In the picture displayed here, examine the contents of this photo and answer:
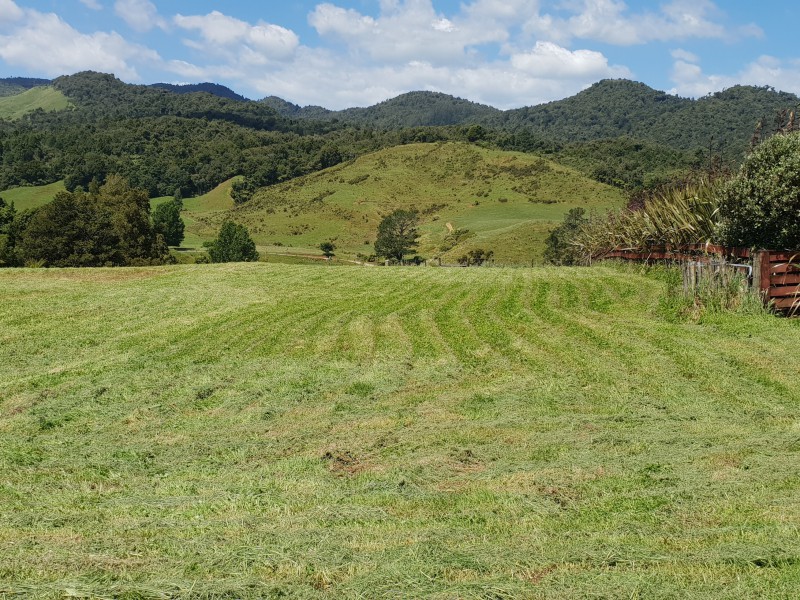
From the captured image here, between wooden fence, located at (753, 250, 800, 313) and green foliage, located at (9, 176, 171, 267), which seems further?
green foliage, located at (9, 176, 171, 267)

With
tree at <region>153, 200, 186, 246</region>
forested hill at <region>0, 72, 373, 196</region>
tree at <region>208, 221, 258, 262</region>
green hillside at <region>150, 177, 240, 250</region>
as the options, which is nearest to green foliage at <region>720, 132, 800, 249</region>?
tree at <region>208, 221, 258, 262</region>

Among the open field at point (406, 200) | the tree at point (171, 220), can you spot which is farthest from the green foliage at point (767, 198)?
the tree at point (171, 220)

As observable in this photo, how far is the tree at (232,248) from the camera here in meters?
73.1

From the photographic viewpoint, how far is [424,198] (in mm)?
124125

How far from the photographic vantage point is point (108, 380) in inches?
472

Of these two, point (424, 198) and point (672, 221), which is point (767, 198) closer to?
point (672, 221)

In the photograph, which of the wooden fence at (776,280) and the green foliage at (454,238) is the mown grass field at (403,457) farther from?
the green foliage at (454,238)

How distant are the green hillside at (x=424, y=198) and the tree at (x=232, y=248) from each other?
1560cm

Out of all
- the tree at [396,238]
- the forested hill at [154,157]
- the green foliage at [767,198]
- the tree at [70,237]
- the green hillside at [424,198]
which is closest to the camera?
the green foliage at [767,198]

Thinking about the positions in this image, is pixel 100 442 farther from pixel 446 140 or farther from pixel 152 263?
pixel 446 140

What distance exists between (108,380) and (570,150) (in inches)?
6594

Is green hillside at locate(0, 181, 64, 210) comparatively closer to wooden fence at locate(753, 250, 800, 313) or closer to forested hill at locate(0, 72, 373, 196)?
forested hill at locate(0, 72, 373, 196)

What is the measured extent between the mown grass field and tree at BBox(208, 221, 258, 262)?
2191 inches

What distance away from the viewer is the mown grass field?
444 centimetres
